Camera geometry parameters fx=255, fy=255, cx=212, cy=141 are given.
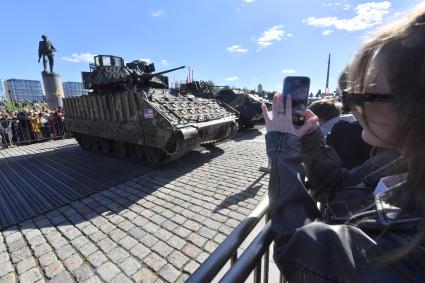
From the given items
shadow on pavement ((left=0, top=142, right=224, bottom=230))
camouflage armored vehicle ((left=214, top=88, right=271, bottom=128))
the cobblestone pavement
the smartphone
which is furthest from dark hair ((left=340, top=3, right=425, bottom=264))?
camouflage armored vehicle ((left=214, top=88, right=271, bottom=128))

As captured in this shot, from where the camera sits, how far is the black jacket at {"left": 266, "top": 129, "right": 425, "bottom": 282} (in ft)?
2.24

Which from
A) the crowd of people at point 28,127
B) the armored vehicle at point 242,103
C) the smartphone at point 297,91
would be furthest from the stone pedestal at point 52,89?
Answer: the smartphone at point 297,91

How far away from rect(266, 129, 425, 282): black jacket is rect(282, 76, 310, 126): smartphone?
0.89 feet

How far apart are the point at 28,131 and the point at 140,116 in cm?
976

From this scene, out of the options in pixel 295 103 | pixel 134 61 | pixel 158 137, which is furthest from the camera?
pixel 134 61

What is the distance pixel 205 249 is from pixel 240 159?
4.89 metres

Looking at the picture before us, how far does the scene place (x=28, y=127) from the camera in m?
13.7

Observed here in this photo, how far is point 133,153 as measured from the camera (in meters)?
8.75

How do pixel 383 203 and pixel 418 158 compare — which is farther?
pixel 383 203

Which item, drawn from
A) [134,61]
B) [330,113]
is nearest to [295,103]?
[330,113]

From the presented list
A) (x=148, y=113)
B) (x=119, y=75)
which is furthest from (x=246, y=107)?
(x=148, y=113)

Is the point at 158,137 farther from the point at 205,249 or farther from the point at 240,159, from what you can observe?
the point at 205,249

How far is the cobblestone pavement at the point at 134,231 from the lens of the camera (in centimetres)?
323

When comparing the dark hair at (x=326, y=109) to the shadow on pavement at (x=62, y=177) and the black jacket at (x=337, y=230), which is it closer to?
the black jacket at (x=337, y=230)
